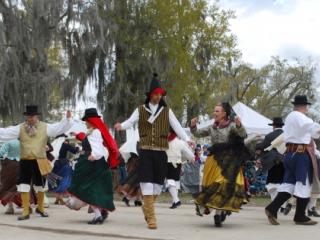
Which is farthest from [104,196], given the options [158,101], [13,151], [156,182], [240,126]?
[13,151]

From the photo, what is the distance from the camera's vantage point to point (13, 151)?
1191 centimetres

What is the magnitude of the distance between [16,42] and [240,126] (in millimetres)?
16240

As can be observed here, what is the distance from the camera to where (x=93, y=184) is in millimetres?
9461

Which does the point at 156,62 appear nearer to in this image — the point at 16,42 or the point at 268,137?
the point at 16,42

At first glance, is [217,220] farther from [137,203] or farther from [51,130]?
[137,203]

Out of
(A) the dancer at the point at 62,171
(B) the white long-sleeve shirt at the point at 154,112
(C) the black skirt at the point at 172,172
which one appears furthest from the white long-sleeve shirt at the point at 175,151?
(B) the white long-sleeve shirt at the point at 154,112

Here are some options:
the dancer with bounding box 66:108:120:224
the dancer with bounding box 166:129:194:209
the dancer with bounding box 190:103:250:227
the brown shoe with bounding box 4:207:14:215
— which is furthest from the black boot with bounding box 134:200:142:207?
the dancer with bounding box 190:103:250:227

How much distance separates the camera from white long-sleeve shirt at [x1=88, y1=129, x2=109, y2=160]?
9.35 meters

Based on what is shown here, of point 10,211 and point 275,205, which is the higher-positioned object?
point 275,205

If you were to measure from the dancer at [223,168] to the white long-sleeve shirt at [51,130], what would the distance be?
2.26m

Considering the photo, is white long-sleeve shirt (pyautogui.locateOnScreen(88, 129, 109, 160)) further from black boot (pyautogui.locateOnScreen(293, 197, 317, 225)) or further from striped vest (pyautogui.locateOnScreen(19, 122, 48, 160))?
black boot (pyautogui.locateOnScreen(293, 197, 317, 225))

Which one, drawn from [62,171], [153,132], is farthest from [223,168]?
[62,171]

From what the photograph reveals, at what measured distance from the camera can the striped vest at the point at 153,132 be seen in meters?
8.73

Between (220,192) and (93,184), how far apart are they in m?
2.10
